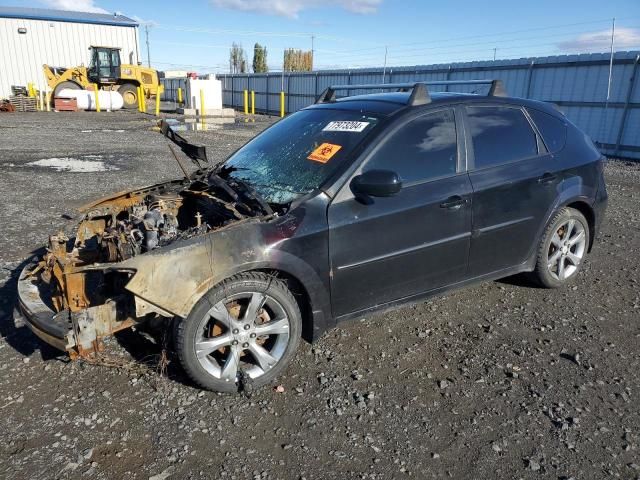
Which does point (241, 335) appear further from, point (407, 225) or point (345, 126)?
point (345, 126)

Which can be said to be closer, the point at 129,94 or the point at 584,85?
the point at 584,85

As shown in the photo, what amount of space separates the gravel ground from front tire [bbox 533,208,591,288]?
0.16 m

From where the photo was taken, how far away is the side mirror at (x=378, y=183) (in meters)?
3.09

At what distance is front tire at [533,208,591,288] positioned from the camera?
4.29m

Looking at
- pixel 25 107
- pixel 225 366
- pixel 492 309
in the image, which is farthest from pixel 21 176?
pixel 25 107

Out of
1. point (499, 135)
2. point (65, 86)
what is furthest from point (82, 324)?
point (65, 86)

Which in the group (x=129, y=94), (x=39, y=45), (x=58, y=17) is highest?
(x=58, y=17)

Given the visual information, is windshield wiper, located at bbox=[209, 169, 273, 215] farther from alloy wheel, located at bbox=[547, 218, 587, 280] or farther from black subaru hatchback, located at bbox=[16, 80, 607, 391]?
alloy wheel, located at bbox=[547, 218, 587, 280]

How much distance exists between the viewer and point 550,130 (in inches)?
167

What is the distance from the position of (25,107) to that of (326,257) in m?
30.1

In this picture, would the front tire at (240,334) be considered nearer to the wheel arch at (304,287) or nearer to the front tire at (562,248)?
the wheel arch at (304,287)

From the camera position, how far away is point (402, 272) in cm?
346

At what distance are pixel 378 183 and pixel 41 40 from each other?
4015 cm

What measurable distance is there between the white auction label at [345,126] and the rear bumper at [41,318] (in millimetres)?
2188
